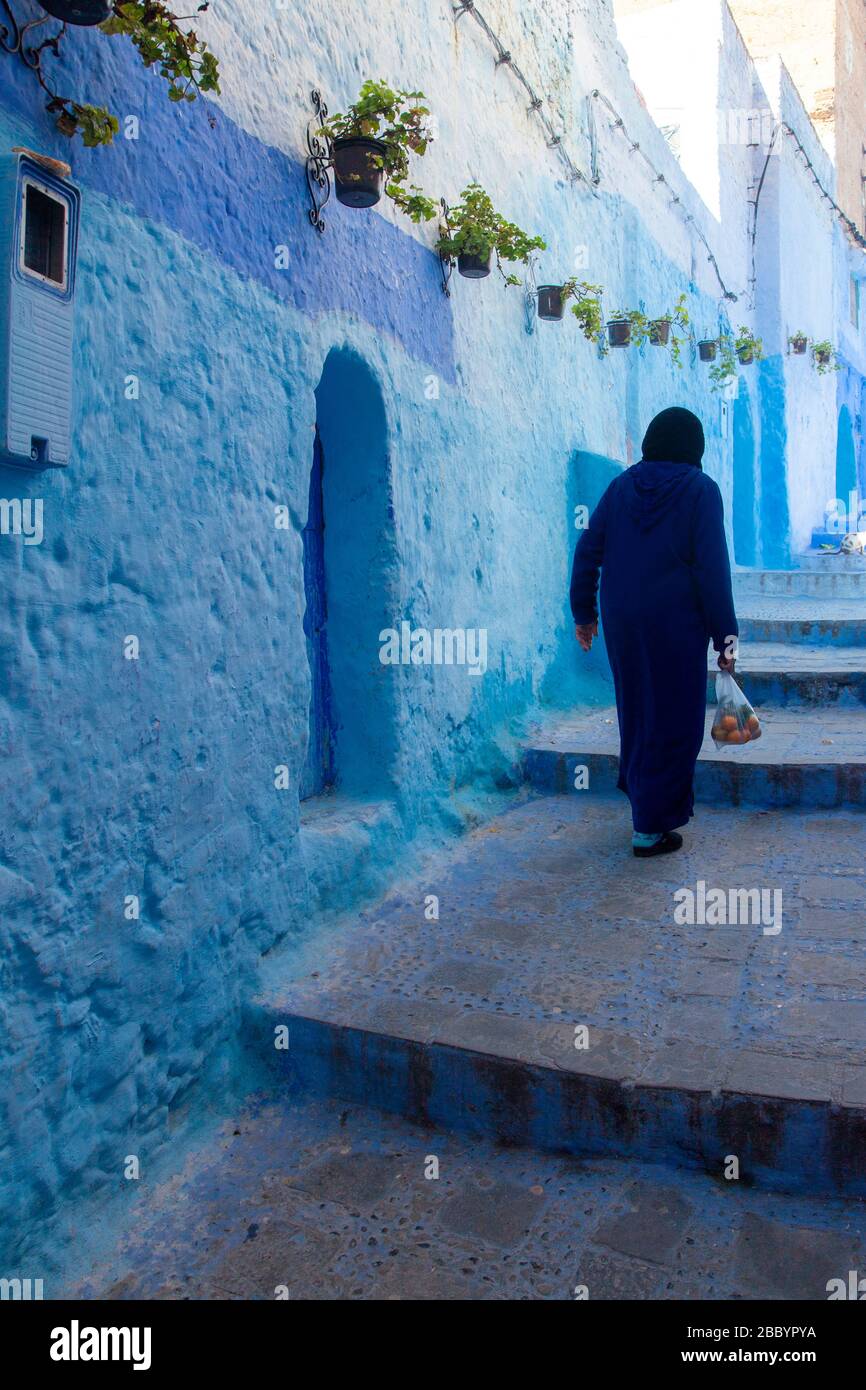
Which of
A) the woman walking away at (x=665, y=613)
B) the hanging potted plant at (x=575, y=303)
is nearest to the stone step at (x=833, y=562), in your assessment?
the hanging potted plant at (x=575, y=303)

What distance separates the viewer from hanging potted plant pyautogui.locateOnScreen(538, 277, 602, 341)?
6047 mm

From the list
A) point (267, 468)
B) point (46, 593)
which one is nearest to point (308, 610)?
point (267, 468)

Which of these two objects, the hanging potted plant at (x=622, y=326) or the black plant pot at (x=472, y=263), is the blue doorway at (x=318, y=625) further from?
the hanging potted plant at (x=622, y=326)

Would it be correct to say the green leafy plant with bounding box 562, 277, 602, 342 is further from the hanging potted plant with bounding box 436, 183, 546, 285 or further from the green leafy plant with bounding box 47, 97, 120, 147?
the green leafy plant with bounding box 47, 97, 120, 147

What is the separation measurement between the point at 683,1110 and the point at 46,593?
6.10ft

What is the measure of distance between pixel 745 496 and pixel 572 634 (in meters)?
8.62

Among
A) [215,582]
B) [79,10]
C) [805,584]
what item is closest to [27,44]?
[79,10]

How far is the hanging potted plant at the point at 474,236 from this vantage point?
4.69 m

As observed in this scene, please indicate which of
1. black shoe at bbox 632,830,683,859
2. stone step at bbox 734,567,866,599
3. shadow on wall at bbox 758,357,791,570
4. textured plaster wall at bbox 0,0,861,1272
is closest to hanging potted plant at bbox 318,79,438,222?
textured plaster wall at bbox 0,0,861,1272

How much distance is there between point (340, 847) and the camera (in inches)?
145

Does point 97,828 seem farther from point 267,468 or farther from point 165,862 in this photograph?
point 267,468

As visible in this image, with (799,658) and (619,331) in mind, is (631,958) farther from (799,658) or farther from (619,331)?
(619,331)

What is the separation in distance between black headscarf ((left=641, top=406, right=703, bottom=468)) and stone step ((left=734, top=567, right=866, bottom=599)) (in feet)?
24.0

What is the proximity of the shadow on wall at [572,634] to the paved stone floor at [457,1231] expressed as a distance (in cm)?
404
